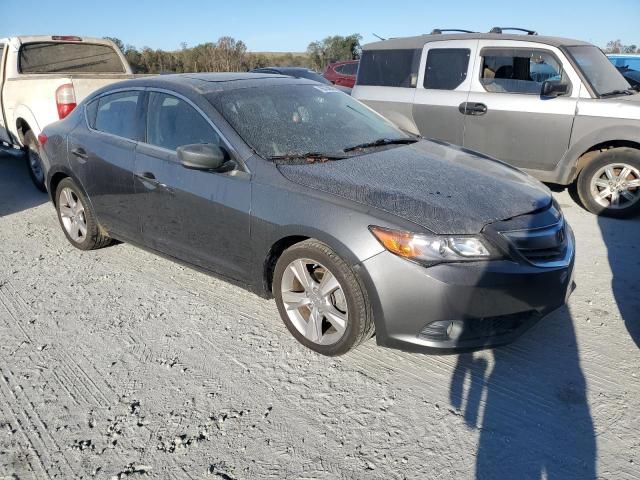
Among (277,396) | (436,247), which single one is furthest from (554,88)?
(277,396)

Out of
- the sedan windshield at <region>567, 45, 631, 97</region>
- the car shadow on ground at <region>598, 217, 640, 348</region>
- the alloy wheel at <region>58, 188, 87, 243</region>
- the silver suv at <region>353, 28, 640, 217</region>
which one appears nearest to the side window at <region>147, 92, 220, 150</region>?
the alloy wheel at <region>58, 188, 87, 243</region>

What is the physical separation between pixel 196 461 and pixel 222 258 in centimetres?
144

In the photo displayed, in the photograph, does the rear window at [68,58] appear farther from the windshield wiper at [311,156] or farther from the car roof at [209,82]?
the windshield wiper at [311,156]

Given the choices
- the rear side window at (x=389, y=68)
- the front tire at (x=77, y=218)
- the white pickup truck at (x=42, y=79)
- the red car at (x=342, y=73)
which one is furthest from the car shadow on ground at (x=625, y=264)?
the red car at (x=342, y=73)

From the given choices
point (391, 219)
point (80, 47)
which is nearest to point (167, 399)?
point (391, 219)

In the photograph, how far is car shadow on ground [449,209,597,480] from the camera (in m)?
2.28

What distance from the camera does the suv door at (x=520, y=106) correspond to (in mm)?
5781

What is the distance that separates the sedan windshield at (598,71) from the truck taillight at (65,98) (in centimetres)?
578

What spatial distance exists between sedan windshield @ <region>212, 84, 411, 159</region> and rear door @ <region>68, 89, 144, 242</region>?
0.95m

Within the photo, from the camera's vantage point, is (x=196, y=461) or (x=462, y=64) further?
(x=462, y=64)

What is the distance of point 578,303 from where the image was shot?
372 centimetres

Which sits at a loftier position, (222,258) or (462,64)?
(462,64)

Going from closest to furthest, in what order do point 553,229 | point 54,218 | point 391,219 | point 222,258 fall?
point 391,219
point 553,229
point 222,258
point 54,218

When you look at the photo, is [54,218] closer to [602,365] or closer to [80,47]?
[80,47]
